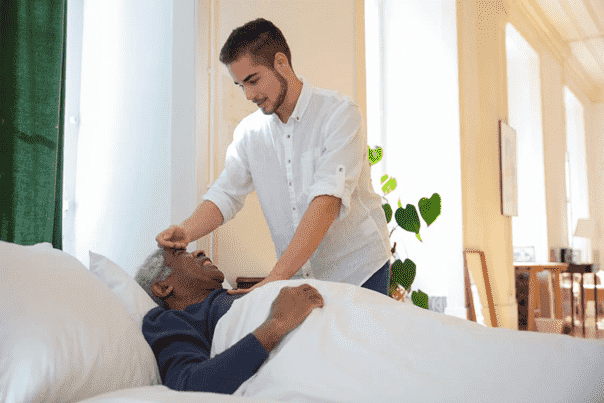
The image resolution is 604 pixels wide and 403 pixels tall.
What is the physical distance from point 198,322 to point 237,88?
139cm

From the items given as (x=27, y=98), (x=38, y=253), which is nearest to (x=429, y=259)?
(x=27, y=98)

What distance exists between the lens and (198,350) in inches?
48.6

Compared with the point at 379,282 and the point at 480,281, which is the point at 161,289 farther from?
the point at 480,281

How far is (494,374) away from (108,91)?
205cm

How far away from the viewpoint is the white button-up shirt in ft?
5.86

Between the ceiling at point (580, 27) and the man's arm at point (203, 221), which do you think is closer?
the man's arm at point (203, 221)

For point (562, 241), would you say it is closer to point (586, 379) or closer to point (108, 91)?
point (108, 91)

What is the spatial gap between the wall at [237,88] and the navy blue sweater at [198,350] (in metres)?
0.90

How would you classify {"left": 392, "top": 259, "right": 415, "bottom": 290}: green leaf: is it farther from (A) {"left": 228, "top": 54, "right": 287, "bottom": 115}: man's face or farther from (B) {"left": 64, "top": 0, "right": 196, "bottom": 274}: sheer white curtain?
(A) {"left": 228, "top": 54, "right": 287, "bottom": 115}: man's face

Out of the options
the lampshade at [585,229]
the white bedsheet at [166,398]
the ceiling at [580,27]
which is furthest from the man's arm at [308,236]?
the lampshade at [585,229]

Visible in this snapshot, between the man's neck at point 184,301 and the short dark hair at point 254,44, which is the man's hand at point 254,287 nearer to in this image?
the man's neck at point 184,301

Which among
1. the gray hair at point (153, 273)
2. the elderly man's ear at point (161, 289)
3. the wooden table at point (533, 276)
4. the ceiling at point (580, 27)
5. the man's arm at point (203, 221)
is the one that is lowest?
the wooden table at point (533, 276)

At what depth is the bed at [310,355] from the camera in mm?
903

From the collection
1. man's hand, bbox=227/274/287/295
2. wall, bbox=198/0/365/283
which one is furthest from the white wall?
man's hand, bbox=227/274/287/295
